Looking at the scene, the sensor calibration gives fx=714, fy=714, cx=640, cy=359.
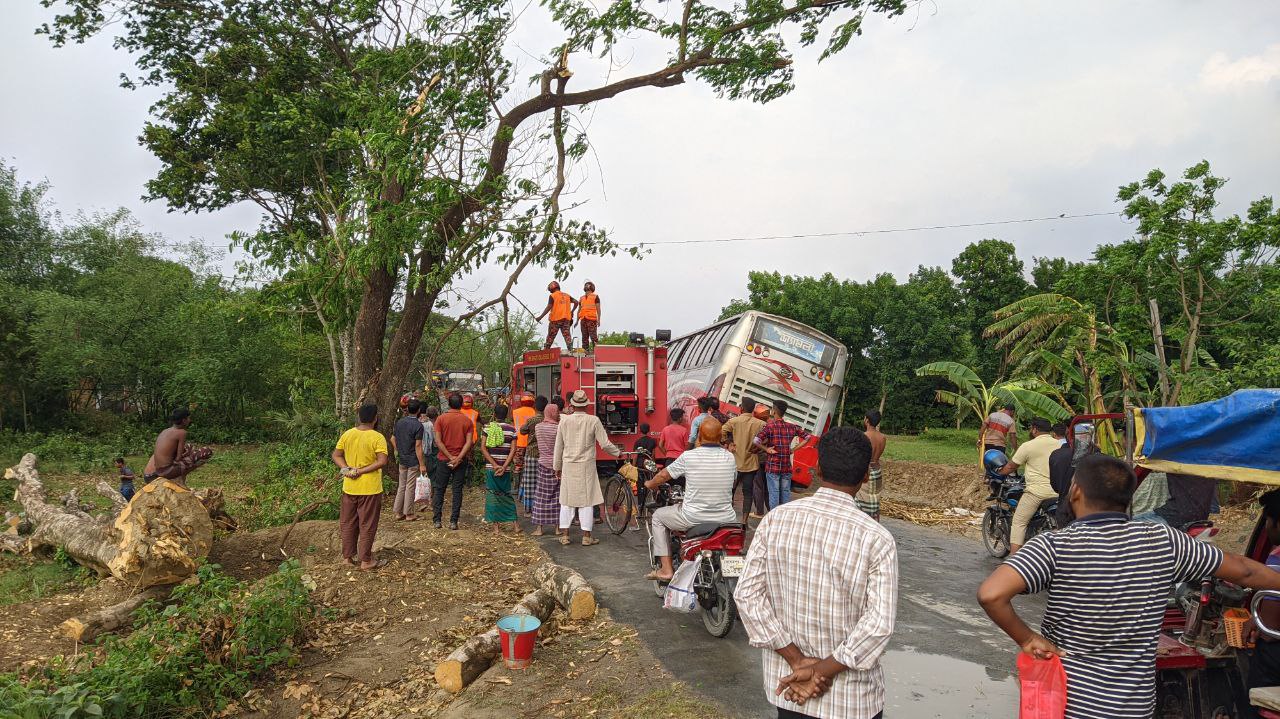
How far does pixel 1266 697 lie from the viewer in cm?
292

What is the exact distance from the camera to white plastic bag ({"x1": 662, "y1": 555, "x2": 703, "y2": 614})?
211 inches

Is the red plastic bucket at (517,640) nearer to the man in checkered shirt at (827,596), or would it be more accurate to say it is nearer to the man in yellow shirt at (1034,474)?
the man in checkered shirt at (827,596)

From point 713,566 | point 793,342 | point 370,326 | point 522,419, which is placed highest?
point 793,342

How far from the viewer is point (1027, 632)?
2529 mm

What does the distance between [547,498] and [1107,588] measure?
7.44 m

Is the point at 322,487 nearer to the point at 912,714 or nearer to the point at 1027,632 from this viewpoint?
the point at 912,714

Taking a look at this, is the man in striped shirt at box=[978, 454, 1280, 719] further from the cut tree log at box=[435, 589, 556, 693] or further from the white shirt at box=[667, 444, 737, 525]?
the cut tree log at box=[435, 589, 556, 693]

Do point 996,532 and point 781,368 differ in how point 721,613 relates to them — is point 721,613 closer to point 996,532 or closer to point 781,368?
point 996,532

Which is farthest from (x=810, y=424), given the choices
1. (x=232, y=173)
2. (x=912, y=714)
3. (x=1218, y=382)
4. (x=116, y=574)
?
(x=232, y=173)

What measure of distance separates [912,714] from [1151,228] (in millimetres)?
13260

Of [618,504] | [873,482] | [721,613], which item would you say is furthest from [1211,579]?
[618,504]

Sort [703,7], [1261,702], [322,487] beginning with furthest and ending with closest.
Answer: [322,487] → [703,7] → [1261,702]

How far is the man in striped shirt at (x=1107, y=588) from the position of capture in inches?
99.6

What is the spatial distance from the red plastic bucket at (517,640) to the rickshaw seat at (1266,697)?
3982mm
